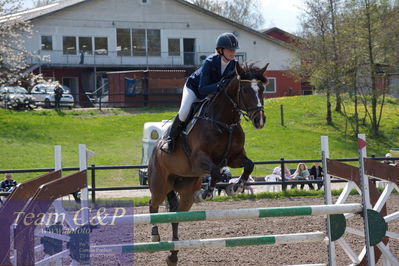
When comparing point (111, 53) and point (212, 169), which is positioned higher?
point (111, 53)

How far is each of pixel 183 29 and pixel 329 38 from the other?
15.0 meters

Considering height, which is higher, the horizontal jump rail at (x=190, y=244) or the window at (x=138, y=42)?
the window at (x=138, y=42)

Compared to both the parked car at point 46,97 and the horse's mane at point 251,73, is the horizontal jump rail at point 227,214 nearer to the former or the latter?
the horse's mane at point 251,73

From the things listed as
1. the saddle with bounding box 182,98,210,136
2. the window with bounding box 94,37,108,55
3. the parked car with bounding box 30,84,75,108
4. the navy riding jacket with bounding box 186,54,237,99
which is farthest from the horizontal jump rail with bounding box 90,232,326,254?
the window with bounding box 94,37,108,55

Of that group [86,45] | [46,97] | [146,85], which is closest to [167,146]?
[46,97]

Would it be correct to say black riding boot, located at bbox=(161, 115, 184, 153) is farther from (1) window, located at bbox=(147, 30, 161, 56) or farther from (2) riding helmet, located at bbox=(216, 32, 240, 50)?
(1) window, located at bbox=(147, 30, 161, 56)

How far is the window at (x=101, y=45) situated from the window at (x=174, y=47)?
4203 millimetres

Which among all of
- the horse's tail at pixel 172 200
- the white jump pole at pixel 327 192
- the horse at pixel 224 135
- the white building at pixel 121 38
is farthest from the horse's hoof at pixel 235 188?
the white building at pixel 121 38

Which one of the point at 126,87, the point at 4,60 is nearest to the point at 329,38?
the point at 126,87

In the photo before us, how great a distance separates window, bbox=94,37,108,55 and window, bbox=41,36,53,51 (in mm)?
2778

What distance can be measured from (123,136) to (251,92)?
1940 cm

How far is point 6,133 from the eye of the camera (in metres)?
24.3

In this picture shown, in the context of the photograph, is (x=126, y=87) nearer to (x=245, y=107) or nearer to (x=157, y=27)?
(x=157, y=27)

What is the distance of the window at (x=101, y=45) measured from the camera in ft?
120
